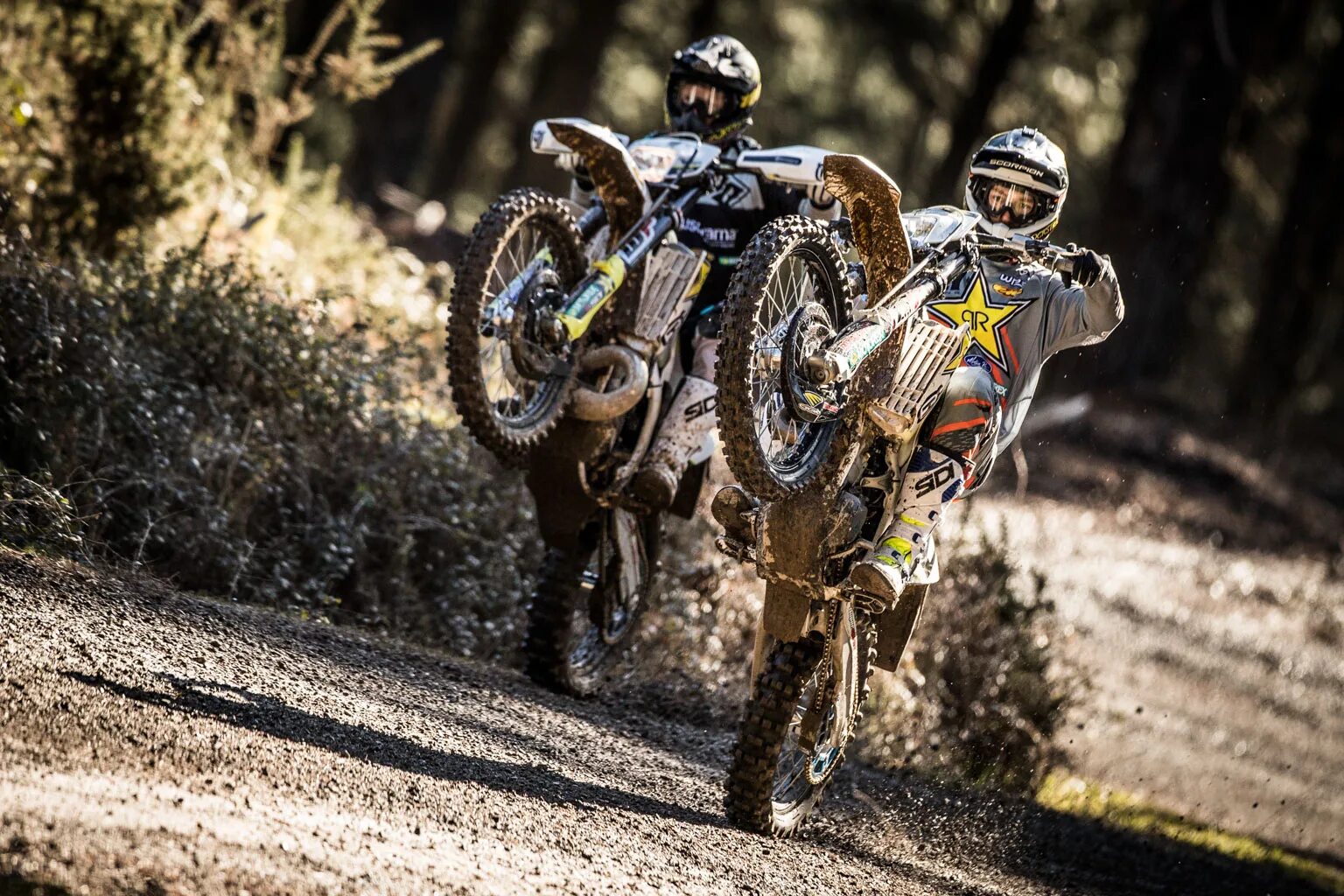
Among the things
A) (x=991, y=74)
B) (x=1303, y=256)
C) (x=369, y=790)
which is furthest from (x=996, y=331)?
(x=1303, y=256)

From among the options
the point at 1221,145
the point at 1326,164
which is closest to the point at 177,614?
→ the point at 1221,145

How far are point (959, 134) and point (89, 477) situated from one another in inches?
700

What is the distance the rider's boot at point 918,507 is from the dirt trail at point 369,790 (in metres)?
1.20

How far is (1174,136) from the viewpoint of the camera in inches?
755

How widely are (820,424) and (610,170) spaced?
1.78 m

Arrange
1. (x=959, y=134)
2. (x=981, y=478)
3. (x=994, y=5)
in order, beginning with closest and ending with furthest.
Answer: (x=981, y=478) → (x=959, y=134) → (x=994, y=5)

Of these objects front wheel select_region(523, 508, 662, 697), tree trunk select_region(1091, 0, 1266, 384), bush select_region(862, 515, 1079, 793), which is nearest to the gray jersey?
front wheel select_region(523, 508, 662, 697)

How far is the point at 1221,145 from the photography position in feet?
63.1

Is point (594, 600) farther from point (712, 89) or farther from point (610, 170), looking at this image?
point (712, 89)

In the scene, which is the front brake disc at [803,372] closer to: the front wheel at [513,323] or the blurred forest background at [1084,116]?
the front wheel at [513,323]

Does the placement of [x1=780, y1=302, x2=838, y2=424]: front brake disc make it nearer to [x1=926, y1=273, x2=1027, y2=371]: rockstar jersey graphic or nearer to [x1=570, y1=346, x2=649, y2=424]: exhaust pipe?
[x1=926, y1=273, x2=1027, y2=371]: rockstar jersey graphic

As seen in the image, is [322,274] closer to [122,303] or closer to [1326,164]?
[122,303]

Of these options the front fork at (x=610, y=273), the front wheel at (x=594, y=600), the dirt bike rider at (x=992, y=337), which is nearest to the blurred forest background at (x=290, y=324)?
the front wheel at (x=594, y=600)

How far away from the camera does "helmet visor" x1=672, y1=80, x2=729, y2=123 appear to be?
26.5ft
